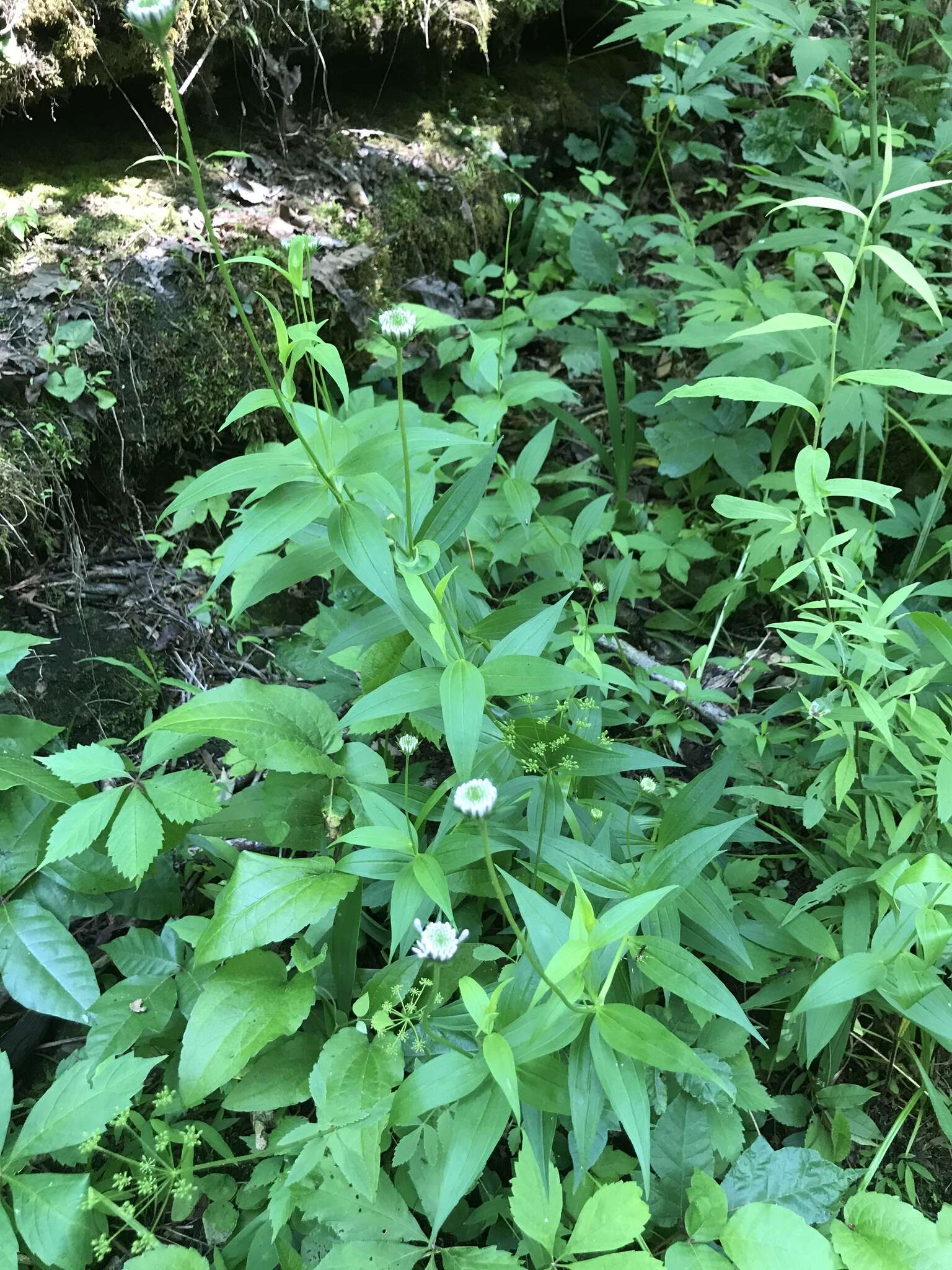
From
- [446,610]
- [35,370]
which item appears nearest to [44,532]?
[35,370]

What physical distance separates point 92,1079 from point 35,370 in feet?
5.82

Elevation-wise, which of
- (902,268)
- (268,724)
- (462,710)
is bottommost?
(268,724)

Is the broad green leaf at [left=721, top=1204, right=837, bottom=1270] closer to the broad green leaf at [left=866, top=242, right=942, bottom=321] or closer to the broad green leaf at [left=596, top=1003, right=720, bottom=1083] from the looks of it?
the broad green leaf at [left=596, top=1003, right=720, bottom=1083]

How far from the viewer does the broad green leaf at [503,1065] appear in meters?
0.94

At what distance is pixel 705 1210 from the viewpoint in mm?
1209

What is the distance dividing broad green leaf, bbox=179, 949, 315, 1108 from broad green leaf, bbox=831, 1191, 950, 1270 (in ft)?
3.09

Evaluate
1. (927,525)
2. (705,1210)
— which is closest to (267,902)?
(705,1210)

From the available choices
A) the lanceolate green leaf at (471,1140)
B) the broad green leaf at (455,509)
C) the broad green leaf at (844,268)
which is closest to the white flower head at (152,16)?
the broad green leaf at (455,509)

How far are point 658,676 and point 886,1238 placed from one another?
4.18 ft

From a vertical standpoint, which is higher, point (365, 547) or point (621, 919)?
point (365, 547)

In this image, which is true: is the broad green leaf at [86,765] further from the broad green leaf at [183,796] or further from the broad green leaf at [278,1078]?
the broad green leaf at [278,1078]

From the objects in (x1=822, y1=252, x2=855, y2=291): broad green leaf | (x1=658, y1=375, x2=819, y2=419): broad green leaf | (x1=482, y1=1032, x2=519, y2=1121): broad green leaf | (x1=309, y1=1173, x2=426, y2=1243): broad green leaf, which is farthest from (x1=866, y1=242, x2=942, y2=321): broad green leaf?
(x1=309, y1=1173, x2=426, y2=1243): broad green leaf

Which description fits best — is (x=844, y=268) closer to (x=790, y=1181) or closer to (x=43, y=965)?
(x=790, y=1181)

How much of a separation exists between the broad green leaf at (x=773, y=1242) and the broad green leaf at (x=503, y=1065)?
52 centimetres
